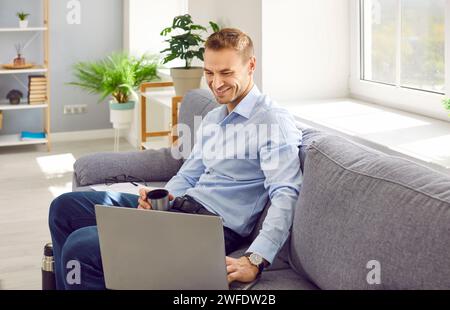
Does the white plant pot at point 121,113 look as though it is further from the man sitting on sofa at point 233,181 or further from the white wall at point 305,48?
the man sitting on sofa at point 233,181

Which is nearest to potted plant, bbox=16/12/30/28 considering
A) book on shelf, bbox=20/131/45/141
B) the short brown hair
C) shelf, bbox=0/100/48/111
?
shelf, bbox=0/100/48/111

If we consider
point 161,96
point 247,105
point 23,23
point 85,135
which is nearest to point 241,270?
point 247,105

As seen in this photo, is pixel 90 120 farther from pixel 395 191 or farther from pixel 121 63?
pixel 395 191

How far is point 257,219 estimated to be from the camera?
7.97 ft

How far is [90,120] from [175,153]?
3339 millimetres

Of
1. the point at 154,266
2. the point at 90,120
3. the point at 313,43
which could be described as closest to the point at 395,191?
the point at 154,266

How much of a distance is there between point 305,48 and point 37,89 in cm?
302

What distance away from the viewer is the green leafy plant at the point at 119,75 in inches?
215

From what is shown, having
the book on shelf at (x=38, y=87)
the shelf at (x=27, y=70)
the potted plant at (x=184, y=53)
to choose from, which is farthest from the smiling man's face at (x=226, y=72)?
the book on shelf at (x=38, y=87)

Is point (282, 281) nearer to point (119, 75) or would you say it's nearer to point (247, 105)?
Answer: point (247, 105)

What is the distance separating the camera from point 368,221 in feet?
5.98

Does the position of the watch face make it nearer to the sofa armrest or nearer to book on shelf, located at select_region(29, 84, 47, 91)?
the sofa armrest

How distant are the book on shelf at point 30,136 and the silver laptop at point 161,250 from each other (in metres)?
4.22

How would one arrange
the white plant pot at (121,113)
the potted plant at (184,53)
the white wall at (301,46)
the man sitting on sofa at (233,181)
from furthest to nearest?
1. the white plant pot at (121,113)
2. the potted plant at (184,53)
3. the white wall at (301,46)
4. the man sitting on sofa at (233,181)
